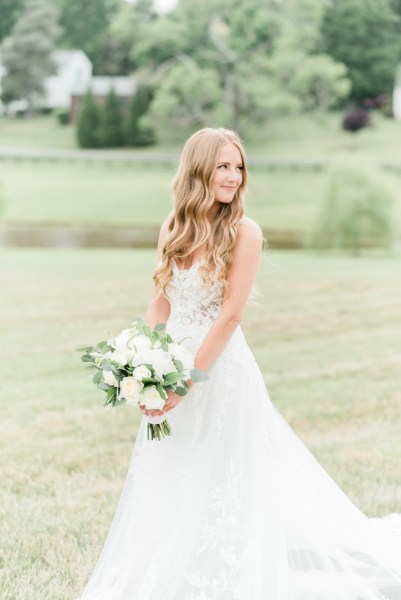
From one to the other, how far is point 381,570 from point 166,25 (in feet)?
70.3

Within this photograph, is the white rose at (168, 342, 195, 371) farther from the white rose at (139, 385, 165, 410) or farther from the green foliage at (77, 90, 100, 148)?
the green foliage at (77, 90, 100, 148)

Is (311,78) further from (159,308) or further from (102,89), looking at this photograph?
(159,308)

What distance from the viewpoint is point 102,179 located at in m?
22.6

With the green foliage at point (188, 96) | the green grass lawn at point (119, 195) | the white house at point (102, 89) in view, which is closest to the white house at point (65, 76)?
the white house at point (102, 89)

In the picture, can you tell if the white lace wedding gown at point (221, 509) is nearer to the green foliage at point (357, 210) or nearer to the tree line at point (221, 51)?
the green foliage at point (357, 210)

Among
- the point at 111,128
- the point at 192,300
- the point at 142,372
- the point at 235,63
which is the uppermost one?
the point at 235,63

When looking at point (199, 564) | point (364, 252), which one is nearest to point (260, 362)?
point (199, 564)

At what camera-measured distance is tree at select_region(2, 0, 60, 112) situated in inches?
849

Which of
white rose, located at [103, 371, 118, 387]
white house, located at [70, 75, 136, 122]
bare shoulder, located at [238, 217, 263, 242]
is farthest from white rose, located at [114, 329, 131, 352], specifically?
white house, located at [70, 75, 136, 122]

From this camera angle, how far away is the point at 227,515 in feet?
10.9

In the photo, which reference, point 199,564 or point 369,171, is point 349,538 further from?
point 369,171

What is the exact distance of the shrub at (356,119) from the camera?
22.7m

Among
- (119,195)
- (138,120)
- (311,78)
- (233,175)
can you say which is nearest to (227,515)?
(233,175)

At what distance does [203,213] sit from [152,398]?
0.82m
